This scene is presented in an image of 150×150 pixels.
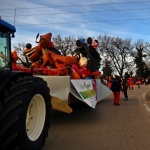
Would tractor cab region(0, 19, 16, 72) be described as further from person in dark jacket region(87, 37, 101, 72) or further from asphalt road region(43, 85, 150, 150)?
person in dark jacket region(87, 37, 101, 72)

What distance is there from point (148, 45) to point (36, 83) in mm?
77745

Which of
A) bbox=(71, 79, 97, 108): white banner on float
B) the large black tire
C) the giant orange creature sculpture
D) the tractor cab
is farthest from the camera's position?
the giant orange creature sculpture

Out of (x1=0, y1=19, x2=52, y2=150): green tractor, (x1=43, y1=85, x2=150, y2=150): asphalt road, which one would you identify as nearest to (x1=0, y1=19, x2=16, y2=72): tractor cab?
(x1=0, y1=19, x2=52, y2=150): green tractor

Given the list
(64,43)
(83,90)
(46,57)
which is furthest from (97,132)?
(64,43)

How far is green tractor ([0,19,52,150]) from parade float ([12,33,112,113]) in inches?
57.8

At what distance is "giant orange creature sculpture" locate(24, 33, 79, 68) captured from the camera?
11280mm

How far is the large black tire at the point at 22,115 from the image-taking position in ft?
14.0

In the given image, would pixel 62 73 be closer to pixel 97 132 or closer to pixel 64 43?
pixel 97 132

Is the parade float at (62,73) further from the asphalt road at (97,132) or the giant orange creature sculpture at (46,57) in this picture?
the asphalt road at (97,132)

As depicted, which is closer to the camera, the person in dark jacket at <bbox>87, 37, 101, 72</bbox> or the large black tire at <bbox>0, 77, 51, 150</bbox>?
the large black tire at <bbox>0, 77, 51, 150</bbox>

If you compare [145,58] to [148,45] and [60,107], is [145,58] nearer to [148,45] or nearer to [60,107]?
[148,45]

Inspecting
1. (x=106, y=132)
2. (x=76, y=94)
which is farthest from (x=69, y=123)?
(x=106, y=132)

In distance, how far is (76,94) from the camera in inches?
365

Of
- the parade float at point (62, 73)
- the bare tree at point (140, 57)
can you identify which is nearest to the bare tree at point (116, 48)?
the bare tree at point (140, 57)
